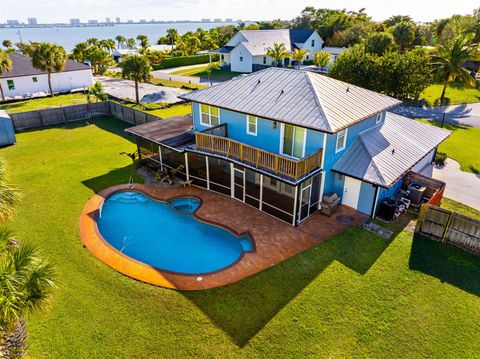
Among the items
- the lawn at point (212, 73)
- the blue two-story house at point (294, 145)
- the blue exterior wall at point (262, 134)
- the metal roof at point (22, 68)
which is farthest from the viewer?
the lawn at point (212, 73)

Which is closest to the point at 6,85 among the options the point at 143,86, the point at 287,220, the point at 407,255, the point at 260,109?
the point at 143,86

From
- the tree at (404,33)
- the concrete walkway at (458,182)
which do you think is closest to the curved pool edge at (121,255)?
the concrete walkway at (458,182)

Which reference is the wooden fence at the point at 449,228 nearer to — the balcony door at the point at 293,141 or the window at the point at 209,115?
the balcony door at the point at 293,141

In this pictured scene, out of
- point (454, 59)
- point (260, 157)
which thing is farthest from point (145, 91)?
point (454, 59)

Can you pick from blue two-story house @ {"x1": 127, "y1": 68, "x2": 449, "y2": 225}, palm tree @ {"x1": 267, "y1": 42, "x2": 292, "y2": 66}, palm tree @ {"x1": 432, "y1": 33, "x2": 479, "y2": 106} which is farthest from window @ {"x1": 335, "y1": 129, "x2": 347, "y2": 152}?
palm tree @ {"x1": 267, "y1": 42, "x2": 292, "y2": 66}

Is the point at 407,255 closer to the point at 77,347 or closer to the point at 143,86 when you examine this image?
the point at 77,347

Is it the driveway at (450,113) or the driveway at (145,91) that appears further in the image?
the driveway at (145,91)
